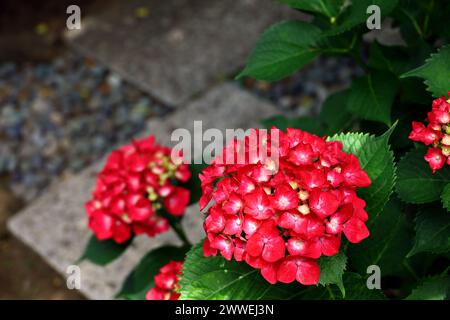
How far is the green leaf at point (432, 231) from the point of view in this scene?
1.39 m

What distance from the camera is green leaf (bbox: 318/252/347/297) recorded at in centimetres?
122

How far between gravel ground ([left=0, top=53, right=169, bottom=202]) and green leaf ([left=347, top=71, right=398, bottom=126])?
1808 millimetres

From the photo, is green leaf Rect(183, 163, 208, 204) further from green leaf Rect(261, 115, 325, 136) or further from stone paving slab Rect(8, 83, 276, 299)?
stone paving slab Rect(8, 83, 276, 299)

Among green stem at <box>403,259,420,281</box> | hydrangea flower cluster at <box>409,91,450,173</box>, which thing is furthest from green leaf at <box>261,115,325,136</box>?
hydrangea flower cluster at <box>409,91,450,173</box>

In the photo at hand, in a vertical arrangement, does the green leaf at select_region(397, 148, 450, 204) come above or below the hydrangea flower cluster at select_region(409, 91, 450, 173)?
below

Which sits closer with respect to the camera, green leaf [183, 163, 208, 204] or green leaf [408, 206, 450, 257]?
green leaf [408, 206, 450, 257]

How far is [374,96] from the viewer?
173 cm

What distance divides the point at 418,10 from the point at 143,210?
100 cm

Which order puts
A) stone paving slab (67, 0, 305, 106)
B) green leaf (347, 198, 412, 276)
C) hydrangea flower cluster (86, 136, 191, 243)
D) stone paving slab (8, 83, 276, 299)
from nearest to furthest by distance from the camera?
green leaf (347, 198, 412, 276) < hydrangea flower cluster (86, 136, 191, 243) < stone paving slab (8, 83, 276, 299) < stone paving slab (67, 0, 305, 106)

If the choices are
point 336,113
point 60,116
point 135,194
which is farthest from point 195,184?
point 60,116

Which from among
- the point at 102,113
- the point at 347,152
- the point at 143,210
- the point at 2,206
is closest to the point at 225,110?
the point at 102,113

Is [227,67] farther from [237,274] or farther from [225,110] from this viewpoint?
[237,274]

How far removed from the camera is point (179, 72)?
3.54 m

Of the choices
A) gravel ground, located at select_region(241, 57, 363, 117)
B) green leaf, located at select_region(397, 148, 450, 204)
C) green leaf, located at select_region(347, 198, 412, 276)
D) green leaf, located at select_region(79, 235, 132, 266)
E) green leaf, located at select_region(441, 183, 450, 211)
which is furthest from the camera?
gravel ground, located at select_region(241, 57, 363, 117)
